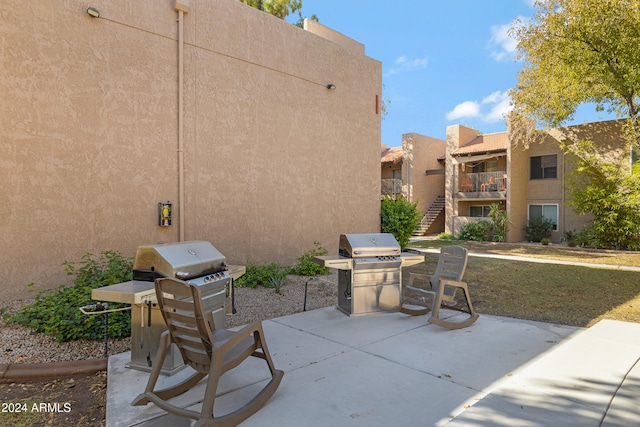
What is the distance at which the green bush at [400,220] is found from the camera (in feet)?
41.9

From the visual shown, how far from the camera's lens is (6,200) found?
6.61 m

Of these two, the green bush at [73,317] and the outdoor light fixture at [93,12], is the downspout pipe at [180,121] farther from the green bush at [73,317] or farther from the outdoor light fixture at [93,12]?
the green bush at [73,317]

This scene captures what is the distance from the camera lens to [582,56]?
1331cm

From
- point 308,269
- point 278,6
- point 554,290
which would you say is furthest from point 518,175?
point 308,269

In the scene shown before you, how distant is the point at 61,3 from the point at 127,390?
23.5ft

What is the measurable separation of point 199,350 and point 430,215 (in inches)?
931

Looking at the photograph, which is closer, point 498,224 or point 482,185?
point 498,224

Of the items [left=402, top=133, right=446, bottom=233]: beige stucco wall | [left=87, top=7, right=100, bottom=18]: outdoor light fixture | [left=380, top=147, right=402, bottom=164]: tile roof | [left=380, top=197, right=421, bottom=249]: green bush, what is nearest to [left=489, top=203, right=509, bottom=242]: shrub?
[left=402, top=133, right=446, bottom=233]: beige stucco wall

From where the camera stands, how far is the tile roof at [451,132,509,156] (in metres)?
21.5

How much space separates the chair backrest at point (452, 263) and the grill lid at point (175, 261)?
11.1ft

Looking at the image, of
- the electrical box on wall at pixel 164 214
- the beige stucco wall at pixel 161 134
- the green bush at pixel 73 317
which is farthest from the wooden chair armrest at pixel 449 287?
the electrical box on wall at pixel 164 214

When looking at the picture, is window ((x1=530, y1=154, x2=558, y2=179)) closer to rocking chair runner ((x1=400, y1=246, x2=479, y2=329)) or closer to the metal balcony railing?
the metal balcony railing

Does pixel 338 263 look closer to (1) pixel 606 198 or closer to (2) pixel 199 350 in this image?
(2) pixel 199 350

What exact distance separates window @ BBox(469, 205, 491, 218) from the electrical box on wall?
1944cm
